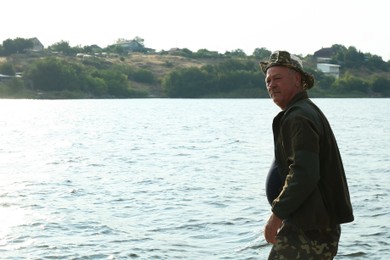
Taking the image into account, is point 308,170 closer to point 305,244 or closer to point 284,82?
point 305,244

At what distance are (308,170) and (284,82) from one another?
708 millimetres

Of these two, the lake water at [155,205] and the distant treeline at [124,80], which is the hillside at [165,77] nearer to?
the distant treeline at [124,80]

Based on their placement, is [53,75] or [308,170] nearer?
[308,170]

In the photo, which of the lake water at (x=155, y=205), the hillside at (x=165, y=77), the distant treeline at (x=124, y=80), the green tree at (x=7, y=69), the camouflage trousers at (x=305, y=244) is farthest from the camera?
the hillside at (x=165, y=77)

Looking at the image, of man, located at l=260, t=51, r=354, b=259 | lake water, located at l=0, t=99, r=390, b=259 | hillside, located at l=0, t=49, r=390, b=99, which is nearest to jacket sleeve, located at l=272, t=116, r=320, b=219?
man, located at l=260, t=51, r=354, b=259

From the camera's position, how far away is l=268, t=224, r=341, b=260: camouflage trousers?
5988 millimetres

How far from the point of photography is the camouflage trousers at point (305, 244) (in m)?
5.99

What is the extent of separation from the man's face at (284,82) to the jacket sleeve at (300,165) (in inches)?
11.8

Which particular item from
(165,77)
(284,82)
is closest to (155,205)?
(284,82)

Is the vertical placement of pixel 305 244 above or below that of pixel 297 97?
below

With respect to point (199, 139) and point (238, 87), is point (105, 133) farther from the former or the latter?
point (238, 87)

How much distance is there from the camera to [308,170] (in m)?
5.77

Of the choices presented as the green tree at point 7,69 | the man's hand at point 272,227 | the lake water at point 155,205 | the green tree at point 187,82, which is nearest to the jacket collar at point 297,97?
the man's hand at point 272,227

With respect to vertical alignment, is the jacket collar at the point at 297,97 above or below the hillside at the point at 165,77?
above
